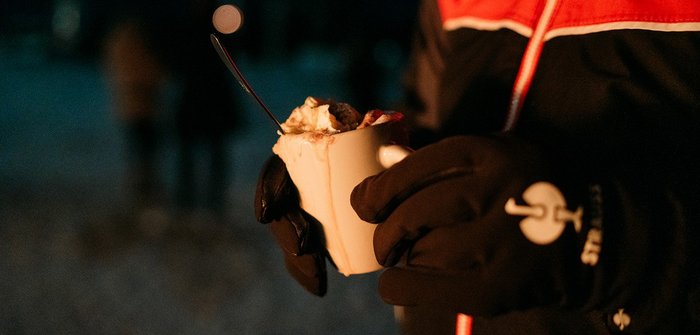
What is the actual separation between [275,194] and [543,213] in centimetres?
49

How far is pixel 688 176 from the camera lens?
906 mm

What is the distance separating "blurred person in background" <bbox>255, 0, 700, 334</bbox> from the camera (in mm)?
811

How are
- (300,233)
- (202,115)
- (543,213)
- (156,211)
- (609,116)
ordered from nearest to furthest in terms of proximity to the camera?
(543,213) < (609,116) < (300,233) < (156,211) < (202,115)

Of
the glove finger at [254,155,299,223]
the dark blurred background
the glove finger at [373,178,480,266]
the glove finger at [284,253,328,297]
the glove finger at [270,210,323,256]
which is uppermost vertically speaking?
the glove finger at [373,178,480,266]

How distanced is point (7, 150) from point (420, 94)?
6.98 m

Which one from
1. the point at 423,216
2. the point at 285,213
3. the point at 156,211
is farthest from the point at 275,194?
the point at 156,211

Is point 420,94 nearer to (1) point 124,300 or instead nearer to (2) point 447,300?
(2) point 447,300

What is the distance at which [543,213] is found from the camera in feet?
2.59

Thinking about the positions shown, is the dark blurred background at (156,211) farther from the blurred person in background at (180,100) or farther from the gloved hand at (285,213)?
the gloved hand at (285,213)

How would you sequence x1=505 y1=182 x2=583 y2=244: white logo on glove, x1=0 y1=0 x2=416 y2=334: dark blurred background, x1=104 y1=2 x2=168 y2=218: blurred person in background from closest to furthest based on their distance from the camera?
x1=505 y1=182 x2=583 y2=244: white logo on glove < x1=0 y1=0 x2=416 y2=334: dark blurred background < x1=104 y1=2 x2=168 y2=218: blurred person in background

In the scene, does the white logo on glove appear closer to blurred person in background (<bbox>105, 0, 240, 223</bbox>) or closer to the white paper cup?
the white paper cup

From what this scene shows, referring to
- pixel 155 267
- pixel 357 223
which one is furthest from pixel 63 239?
pixel 357 223

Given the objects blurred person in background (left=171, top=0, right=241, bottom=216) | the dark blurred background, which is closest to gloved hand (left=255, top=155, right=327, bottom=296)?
the dark blurred background

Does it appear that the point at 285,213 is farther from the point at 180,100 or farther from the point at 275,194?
the point at 180,100
